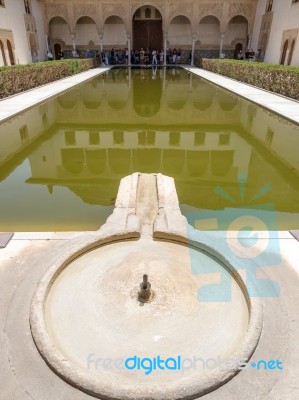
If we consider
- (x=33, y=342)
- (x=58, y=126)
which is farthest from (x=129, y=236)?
(x=58, y=126)

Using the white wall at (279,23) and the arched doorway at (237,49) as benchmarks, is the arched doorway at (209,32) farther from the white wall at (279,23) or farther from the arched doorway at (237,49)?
the white wall at (279,23)

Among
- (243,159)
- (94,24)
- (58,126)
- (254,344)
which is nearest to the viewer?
(254,344)

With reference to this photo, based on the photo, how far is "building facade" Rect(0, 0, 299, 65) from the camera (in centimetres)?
1895

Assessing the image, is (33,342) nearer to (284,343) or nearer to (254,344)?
(254,344)

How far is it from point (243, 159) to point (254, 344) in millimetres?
4609

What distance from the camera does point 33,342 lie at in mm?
2146

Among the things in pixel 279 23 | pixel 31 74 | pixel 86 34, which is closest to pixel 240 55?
pixel 279 23

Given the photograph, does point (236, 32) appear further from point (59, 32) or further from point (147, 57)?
point (59, 32)

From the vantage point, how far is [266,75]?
1293 centimetres

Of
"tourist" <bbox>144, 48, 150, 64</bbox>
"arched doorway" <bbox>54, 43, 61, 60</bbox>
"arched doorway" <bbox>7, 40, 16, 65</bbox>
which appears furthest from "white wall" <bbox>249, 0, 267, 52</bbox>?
"arched doorway" <bbox>7, 40, 16, 65</bbox>

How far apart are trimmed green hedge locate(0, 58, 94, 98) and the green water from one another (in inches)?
89.2

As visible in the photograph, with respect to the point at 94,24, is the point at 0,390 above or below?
below

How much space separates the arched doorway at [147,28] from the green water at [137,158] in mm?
18780

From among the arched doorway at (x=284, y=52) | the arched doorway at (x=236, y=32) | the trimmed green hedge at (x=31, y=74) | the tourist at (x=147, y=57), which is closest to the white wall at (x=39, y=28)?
the trimmed green hedge at (x=31, y=74)
